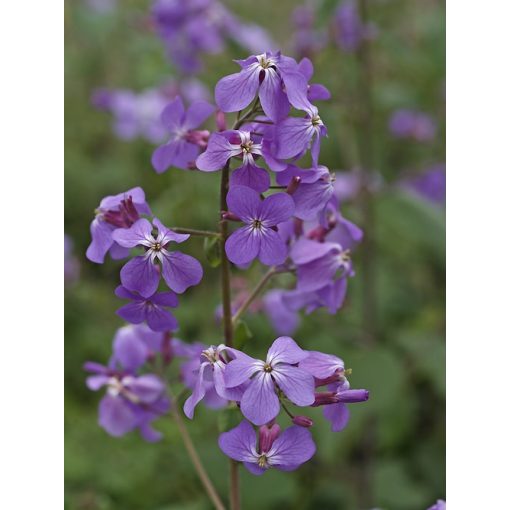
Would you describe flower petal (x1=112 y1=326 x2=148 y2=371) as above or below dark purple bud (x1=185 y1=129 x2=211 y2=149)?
below

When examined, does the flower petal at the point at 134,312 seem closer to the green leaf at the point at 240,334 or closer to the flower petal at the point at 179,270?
the flower petal at the point at 179,270

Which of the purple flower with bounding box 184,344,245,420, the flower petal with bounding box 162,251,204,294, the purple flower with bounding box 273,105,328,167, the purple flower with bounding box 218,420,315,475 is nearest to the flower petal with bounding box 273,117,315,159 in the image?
the purple flower with bounding box 273,105,328,167

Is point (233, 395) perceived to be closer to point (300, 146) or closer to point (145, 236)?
point (145, 236)

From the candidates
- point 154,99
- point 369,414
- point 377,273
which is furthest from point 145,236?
point 154,99

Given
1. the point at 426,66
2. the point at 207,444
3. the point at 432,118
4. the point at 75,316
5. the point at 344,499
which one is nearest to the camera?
the point at 207,444

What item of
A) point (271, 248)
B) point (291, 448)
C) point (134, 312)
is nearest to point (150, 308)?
point (134, 312)

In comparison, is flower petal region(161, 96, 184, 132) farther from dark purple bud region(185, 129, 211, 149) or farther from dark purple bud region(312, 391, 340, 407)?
dark purple bud region(312, 391, 340, 407)

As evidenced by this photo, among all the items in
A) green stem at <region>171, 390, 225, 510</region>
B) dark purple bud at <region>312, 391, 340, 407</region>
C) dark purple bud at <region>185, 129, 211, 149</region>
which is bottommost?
green stem at <region>171, 390, 225, 510</region>
